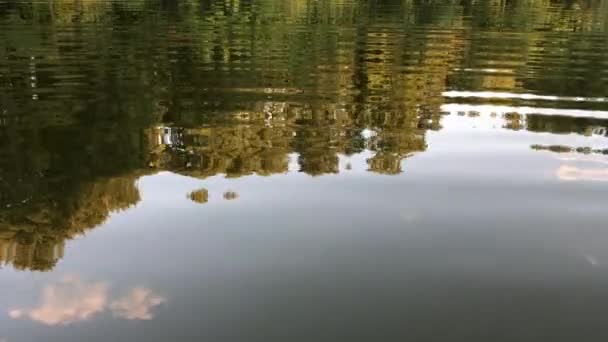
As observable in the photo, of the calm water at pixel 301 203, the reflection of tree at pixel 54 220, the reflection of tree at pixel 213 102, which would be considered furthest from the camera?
the reflection of tree at pixel 213 102

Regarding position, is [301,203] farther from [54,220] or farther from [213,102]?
[213,102]

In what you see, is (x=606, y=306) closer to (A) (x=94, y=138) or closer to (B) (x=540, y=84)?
(A) (x=94, y=138)

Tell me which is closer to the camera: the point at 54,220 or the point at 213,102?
the point at 54,220

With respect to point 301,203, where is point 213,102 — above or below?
above

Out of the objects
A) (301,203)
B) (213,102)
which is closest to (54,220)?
(301,203)

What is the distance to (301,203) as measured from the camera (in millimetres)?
6730

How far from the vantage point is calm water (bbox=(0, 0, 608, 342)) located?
15.3 feet

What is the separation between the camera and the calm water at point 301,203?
4.65 metres

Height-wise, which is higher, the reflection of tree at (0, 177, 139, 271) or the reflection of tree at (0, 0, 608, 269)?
the reflection of tree at (0, 0, 608, 269)

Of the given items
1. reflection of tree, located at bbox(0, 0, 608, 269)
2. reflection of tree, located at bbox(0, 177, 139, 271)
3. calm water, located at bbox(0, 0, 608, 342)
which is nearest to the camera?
calm water, located at bbox(0, 0, 608, 342)

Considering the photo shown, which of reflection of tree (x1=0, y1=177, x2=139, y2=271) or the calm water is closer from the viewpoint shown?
the calm water

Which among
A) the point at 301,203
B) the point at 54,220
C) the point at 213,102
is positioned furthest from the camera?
the point at 213,102

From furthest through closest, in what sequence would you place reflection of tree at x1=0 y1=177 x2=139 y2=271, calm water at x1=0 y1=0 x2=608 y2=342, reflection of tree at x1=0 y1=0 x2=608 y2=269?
1. reflection of tree at x1=0 y1=0 x2=608 y2=269
2. reflection of tree at x1=0 y1=177 x2=139 y2=271
3. calm water at x1=0 y1=0 x2=608 y2=342

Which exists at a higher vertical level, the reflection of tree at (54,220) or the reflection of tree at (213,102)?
the reflection of tree at (213,102)
